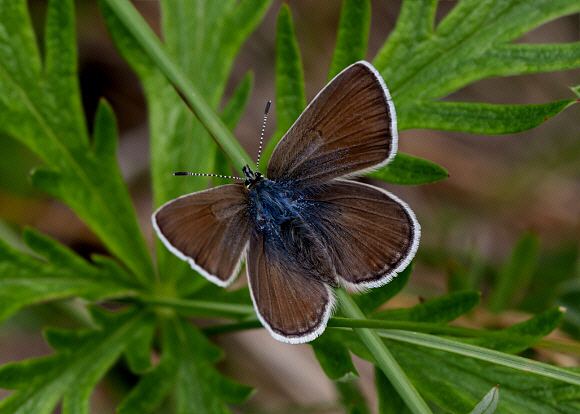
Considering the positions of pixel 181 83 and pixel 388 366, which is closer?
pixel 388 366

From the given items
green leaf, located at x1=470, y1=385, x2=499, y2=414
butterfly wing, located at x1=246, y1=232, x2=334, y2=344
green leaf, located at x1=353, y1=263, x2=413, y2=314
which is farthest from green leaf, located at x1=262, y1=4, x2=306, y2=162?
green leaf, located at x1=470, y1=385, x2=499, y2=414

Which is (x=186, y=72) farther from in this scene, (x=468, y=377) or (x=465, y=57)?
(x=468, y=377)

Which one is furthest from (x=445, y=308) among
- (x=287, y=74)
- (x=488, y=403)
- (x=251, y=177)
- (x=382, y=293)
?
(x=287, y=74)

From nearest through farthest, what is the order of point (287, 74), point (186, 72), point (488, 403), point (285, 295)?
point (488, 403) → point (285, 295) → point (287, 74) → point (186, 72)

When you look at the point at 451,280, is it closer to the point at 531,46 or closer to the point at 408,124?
the point at 408,124

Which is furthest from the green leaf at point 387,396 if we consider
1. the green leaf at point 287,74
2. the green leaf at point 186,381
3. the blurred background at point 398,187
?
the blurred background at point 398,187

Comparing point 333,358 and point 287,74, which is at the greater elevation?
point 287,74

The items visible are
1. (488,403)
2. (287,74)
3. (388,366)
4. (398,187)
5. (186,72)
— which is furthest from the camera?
(398,187)

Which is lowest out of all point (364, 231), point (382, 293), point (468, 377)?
point (468, 377)
